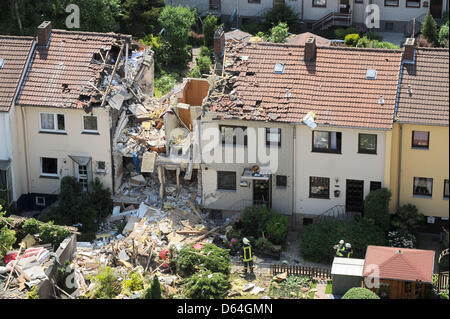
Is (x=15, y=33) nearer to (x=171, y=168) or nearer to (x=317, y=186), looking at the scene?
(x=171, y=168)

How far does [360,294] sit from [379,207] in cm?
713

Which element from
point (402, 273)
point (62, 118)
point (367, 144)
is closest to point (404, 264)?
point (402, 273)

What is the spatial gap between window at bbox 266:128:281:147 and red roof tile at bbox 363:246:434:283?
28.3 ft

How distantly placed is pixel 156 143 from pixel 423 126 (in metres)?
14.0

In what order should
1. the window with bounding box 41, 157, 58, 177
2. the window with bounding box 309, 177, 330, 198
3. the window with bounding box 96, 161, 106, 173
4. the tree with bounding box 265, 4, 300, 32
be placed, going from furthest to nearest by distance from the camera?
the tree with bounding box 265, 4, 300, 32
the window with bounding box 41, 157, 58, 177
the window with bounding box 96, 161, 106, 173
the window with bounding box 309, 177, 330, 198

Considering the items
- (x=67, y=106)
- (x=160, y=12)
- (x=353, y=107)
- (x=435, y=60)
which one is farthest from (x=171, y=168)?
(x=160, y=12)

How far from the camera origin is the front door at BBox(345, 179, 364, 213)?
1982 inches

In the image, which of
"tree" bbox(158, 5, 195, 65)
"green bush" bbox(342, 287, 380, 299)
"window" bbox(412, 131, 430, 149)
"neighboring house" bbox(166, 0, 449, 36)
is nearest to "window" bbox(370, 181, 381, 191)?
"window" bbox(412, 131, 430, 149)

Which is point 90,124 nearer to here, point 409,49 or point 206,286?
point 206,286

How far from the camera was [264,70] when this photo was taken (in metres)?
51.8

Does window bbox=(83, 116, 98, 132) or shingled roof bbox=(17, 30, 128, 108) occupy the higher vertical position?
shingled roof bbox=(17, 30, 128, 108)

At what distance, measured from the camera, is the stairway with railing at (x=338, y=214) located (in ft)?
166

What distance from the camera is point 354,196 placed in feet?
166

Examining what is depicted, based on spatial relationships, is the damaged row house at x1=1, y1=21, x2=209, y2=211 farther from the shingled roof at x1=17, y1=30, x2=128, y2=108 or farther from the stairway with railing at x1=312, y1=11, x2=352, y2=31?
the stairway with railing at x1=312, y1=11, x2=352, y2=31
